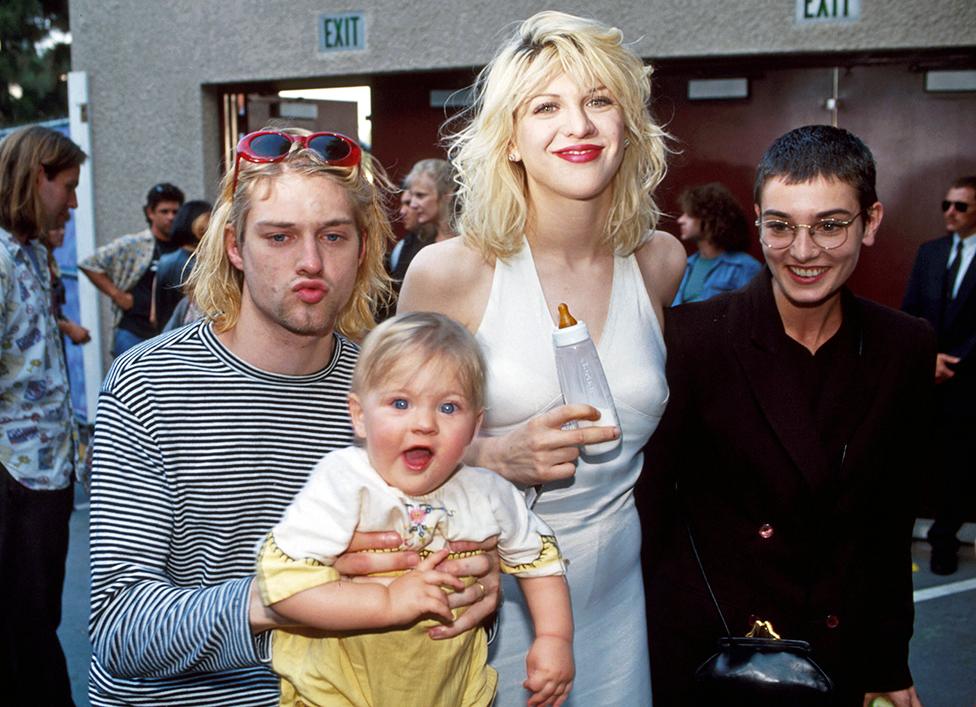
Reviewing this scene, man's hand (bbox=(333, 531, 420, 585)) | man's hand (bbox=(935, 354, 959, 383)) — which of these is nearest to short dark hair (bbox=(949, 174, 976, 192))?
man's hand (bbox=(935, 354, 959, 383))

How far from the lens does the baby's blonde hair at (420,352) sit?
5.94ft

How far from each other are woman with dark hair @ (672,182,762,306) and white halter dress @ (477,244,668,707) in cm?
416

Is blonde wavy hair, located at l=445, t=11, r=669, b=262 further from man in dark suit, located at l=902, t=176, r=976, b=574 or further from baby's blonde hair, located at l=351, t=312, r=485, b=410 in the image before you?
man in dark suit, located at l=902, t=176, r=976, b=574

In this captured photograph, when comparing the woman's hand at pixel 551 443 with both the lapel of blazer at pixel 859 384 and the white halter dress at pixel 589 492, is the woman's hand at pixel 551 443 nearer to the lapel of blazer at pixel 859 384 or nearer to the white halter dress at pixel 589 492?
the white halter dress at pixel 589 492

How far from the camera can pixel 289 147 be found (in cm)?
203

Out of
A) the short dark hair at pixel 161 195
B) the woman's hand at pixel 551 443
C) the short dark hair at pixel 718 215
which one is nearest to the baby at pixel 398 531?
the woman's hand at pixel 551 443

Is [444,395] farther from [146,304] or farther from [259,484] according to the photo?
[146,304]

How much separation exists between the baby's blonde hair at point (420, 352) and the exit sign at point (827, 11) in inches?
217

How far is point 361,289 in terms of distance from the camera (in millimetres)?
2342

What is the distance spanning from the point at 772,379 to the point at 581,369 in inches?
21.5

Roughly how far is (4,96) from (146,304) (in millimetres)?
19615

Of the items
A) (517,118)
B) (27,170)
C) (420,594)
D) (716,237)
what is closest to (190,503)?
(420,594)

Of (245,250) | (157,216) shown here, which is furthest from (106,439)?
(157,216)

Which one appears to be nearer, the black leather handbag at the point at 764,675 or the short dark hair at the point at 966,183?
the black leather handbag at the point at 764,675
